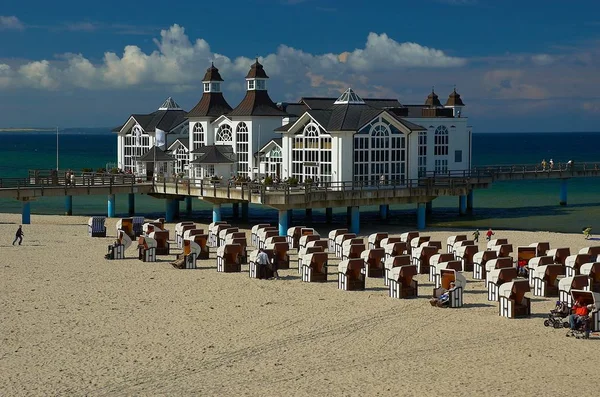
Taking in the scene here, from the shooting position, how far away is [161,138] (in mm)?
48750

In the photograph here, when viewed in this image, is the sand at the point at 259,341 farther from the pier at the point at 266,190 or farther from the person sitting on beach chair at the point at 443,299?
the pier at the point at 266,190

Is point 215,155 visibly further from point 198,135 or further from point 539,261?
point 539,261

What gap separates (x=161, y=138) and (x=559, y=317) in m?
32.7

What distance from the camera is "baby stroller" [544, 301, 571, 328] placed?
19.0m

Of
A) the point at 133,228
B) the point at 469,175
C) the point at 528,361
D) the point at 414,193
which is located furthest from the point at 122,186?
the point at 528,361

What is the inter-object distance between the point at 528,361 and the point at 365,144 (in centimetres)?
2367

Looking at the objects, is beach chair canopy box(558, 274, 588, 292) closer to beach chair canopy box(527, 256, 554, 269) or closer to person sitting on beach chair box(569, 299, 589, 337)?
person sitting on beach chair box(569, 299, 589, 337)

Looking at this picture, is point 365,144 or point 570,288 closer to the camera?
point 570,288

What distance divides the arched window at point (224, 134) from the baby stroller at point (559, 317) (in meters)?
27.6

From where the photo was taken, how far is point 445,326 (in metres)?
19.2

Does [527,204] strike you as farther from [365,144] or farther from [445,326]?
[445,326]

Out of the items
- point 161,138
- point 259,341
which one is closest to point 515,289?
point 259,341

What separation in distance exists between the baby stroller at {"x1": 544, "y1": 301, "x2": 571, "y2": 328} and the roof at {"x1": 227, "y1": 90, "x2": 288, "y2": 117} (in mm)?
26074

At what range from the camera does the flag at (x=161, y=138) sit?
160ft
